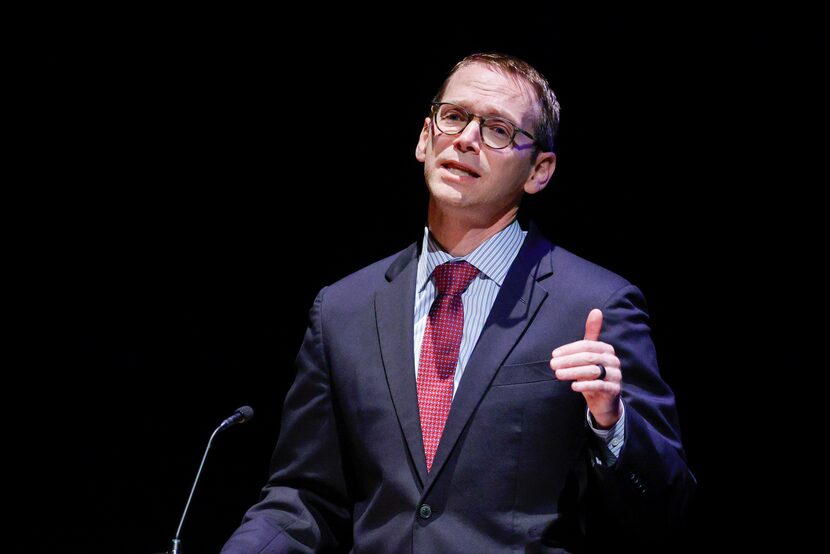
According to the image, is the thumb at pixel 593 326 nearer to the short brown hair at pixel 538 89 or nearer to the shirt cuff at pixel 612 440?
the shirt cuff at pixel 612 440

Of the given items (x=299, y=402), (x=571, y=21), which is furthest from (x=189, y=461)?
(x=571, y=21)

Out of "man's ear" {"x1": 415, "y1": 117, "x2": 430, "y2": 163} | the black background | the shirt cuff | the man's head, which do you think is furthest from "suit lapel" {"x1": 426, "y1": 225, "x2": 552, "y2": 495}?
the black background

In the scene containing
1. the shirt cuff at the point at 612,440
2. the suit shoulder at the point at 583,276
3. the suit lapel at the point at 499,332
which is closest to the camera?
the shirt cuff at the point at 612,440

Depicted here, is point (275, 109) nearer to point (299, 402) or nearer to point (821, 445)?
point (299, 402)

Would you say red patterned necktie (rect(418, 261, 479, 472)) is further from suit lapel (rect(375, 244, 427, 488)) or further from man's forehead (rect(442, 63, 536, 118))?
man's forehead (rect(442, 63, 536, 118))

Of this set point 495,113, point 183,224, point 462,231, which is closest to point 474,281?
point 462,231

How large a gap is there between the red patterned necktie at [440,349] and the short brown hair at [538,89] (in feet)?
1.19

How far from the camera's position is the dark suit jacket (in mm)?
1905

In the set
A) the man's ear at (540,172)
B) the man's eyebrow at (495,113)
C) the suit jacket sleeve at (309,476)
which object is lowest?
the suit jacket sleeve at (309,476)

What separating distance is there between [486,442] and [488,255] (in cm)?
45

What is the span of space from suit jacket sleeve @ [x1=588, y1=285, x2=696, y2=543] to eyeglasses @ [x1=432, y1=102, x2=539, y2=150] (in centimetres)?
43

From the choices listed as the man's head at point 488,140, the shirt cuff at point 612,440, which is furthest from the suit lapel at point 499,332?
the shirt cuff at point 612,440

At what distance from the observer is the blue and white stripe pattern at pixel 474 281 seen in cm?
211

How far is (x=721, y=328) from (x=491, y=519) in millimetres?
1186
